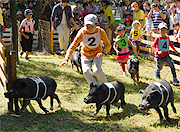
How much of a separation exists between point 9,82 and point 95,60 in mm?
2041

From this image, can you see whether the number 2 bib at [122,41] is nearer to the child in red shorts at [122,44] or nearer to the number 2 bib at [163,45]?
the child in red shorts at [122,44]

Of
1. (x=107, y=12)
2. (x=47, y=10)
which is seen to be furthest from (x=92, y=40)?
(x=47, y=10)

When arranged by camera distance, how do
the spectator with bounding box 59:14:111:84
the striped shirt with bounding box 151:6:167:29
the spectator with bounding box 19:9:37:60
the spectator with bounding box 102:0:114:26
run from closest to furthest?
the spectator with bounding box 59:14:111:84 < the spectator with bounding box 19:9:37:60 < the striped shirt with bounding box 151:6:167:29 < the spectator with bounding box 102:0:114:26

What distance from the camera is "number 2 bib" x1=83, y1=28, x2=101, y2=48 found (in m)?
6.57

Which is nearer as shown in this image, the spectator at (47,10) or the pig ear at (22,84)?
the pig ear at (22,84)

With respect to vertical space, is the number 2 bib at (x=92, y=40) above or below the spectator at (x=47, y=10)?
below

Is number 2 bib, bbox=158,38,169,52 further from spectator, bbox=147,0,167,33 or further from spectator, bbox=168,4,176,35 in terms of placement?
spectator, bbox=168,4,176,35

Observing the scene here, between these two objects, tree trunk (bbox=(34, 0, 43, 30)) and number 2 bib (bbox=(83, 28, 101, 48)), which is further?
tree trunk (bbox=(34, 0, 43, 30))

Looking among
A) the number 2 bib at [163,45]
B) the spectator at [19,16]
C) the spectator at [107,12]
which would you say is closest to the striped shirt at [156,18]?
the spectator at [107,12]

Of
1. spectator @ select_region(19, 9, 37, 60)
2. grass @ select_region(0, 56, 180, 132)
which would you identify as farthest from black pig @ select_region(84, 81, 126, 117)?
spectator @ select_region(19, 9, 37, 60)

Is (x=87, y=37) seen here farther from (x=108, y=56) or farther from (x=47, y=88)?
(x=108, y=56)

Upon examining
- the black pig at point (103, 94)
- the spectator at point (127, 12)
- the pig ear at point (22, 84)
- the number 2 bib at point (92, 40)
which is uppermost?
the spectator at point (127, 12)

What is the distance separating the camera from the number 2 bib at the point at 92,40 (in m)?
6.57

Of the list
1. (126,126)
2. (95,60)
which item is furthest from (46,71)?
(126,126)
